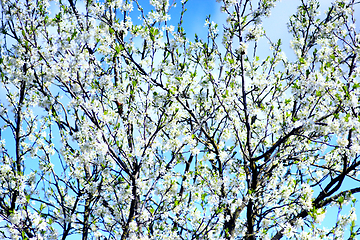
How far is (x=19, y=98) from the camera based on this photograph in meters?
8.07

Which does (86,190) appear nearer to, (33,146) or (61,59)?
(33,146)

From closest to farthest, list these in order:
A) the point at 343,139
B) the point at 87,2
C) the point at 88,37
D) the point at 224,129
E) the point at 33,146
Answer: the point at 343,139, the point at 88,37, the point at 87,2, the point at 33,146, the point at 224,129

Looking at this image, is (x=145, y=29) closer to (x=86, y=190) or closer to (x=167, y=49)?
(x=167, y=49)

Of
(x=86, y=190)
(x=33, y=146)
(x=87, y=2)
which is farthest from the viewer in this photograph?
(x=33, y=146)

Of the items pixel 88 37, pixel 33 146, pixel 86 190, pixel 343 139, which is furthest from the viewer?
pixel 33 146

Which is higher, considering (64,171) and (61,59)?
(61,59)

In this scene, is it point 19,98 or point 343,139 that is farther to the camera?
point 19,98

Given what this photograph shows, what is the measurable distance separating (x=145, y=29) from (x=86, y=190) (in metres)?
3.71

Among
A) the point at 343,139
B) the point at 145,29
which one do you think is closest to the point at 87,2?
the point at 145,29

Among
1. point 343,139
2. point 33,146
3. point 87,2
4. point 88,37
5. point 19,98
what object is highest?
point 87,2

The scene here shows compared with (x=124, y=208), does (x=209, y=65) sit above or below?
above

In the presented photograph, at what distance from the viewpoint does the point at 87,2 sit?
699 centimetres

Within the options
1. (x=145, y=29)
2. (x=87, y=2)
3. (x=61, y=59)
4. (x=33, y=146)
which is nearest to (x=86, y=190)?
(x=33, y=146)

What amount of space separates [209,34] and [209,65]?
1.01 meters
